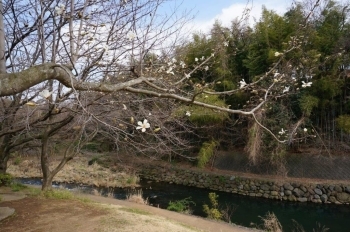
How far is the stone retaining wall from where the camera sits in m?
11.1

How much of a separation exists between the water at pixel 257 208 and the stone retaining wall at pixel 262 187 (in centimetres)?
43

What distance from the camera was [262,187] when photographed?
1232 centimetres

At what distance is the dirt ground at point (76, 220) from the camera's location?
4.66 metres

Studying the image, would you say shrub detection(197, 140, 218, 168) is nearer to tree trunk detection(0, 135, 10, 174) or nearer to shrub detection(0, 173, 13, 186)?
shrub detection(0, 173, 13, 186)

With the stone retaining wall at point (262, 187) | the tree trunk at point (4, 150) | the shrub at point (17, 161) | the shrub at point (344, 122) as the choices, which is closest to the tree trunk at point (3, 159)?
the tree trunk at point (4, 150)

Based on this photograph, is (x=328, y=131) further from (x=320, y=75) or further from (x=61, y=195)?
(x=61, y=195)

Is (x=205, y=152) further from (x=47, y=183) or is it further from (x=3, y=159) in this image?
(x=3, y=159)

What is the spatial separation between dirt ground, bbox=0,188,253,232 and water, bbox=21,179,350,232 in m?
2.91

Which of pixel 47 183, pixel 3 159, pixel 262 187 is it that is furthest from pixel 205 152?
pixel 3 159

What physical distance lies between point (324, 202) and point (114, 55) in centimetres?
1003

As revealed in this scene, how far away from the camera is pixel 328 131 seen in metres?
12.9

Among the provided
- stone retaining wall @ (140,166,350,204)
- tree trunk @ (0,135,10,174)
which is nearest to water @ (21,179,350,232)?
stone retaining wall @ (140,166,350,204)

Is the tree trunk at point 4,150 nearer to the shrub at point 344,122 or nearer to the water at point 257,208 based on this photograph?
the water at point 257,208

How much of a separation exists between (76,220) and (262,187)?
8755 millimetres
